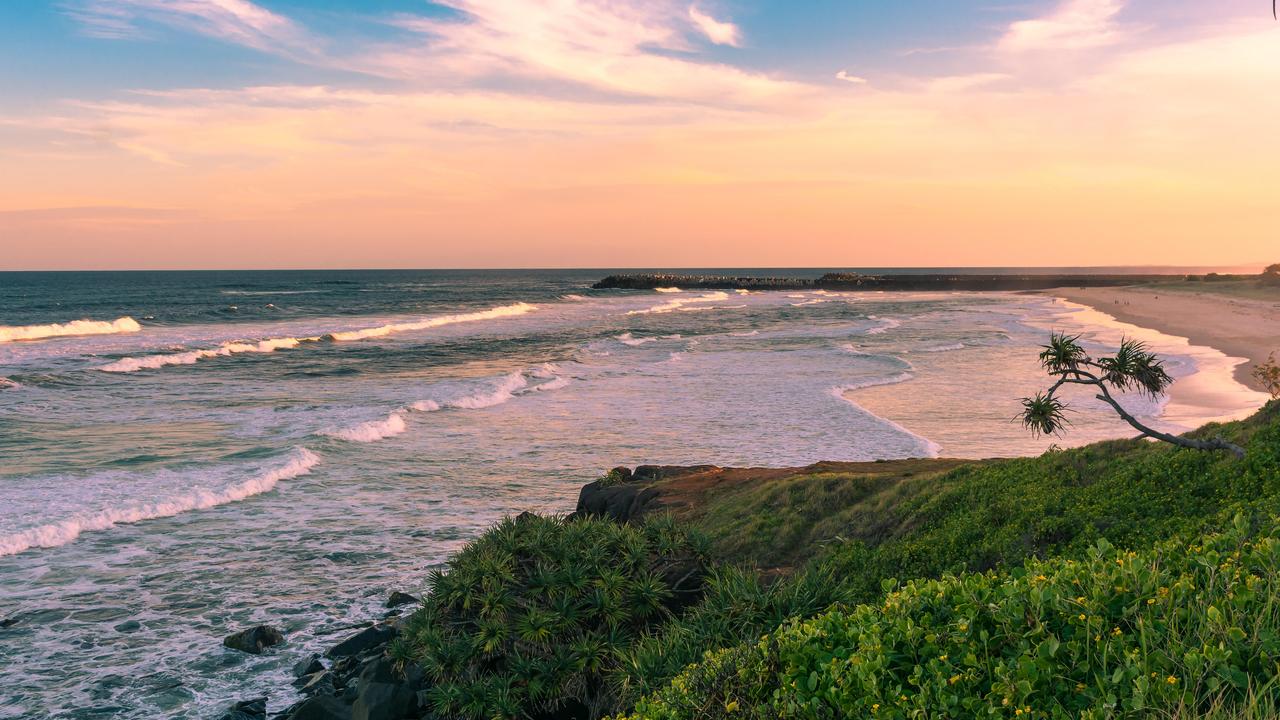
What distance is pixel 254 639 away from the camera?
1089 cm

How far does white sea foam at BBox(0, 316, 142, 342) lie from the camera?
5991cm

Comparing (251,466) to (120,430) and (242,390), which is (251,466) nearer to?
(120,430)

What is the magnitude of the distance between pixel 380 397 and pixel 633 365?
13633 millimetres

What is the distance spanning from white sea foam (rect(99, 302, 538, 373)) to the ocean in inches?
13.2

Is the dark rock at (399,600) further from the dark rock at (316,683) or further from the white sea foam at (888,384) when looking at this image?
the white sea foam at (888,384)

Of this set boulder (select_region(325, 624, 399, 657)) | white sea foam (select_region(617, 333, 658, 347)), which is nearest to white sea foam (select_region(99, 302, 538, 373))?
white sea foam (select_region(617, 333, 658, 347))

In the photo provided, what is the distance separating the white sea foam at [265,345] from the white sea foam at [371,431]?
21283 millimetres

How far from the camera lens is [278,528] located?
15.9 meters

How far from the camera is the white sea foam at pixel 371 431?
23906 millimetres

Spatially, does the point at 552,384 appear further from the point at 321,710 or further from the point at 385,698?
the point at 385,698

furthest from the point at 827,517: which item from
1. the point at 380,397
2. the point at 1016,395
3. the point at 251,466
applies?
the point at 380,397

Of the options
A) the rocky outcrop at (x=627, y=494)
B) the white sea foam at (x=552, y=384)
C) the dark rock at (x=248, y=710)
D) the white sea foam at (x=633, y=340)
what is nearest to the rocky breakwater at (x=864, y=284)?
the white sea foam at (x=633, y=340)

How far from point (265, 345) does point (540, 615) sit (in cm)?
4801

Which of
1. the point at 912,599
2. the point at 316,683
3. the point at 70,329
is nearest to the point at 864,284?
the point at 70,329
